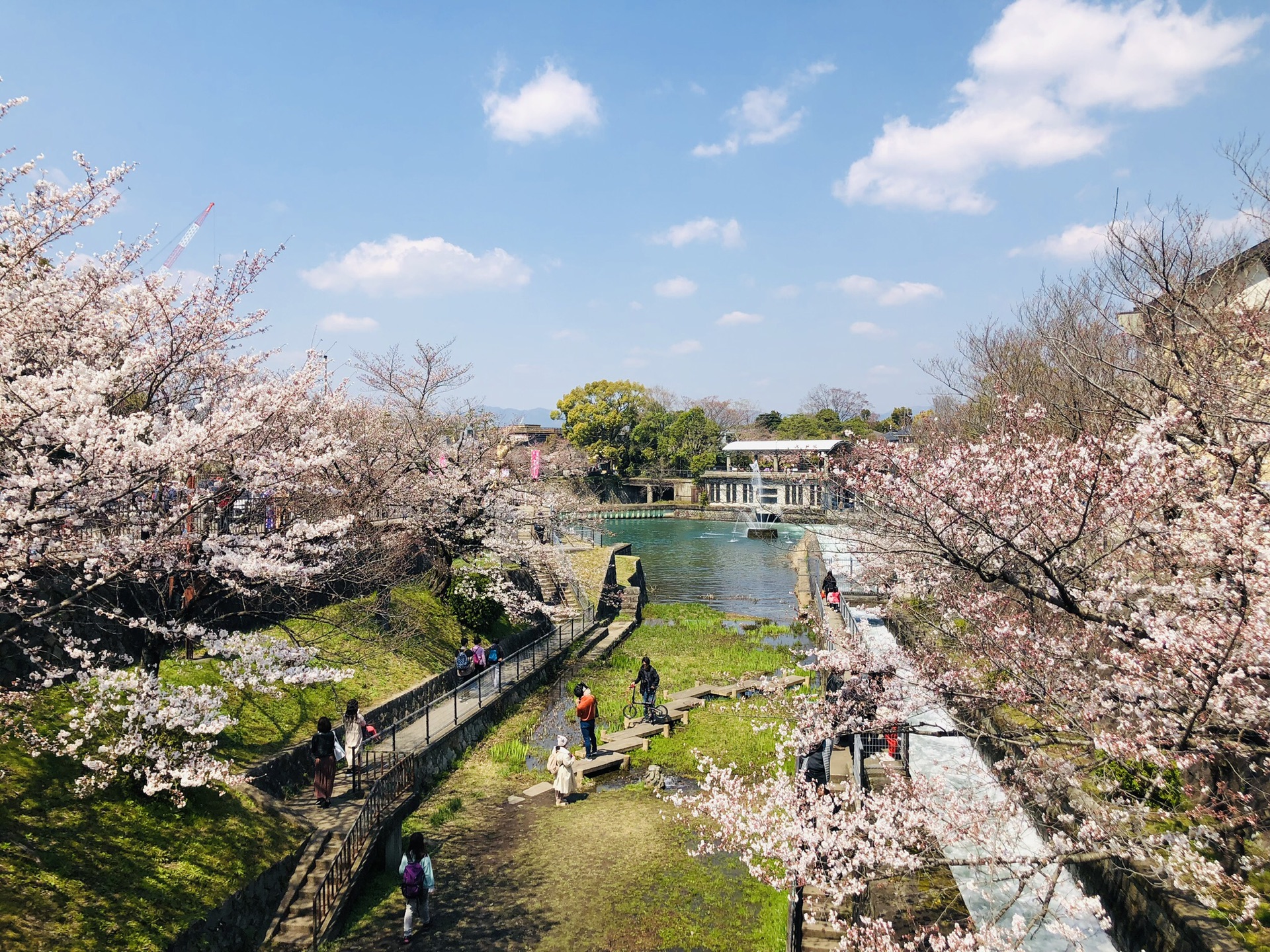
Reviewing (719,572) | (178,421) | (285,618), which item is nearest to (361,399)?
(285,618)

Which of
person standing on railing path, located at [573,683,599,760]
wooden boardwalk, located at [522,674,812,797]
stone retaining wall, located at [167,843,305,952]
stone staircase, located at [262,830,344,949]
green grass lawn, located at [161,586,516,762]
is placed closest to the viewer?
stone retaining wall, located at [167,843,305,952]

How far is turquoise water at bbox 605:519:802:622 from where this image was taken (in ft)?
121

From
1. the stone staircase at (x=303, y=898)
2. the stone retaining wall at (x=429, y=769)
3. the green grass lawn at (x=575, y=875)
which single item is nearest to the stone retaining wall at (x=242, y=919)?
the stone staircase at (x=303, y=898)

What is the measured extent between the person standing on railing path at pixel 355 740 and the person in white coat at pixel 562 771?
3.32 meters

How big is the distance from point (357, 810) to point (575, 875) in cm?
347

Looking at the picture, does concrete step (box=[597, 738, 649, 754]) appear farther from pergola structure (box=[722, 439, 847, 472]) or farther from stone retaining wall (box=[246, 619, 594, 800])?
pergola structure (box=[722, 439, 847, 472])

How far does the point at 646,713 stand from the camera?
1711 centimetres

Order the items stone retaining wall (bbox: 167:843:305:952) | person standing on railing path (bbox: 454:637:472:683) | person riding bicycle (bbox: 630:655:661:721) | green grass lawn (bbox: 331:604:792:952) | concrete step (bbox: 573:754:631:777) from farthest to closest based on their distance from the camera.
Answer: person standing on railing path (bbox: 454:637:472:683)
person riding bicycle (bbox: 630:655:661:721)
concrete step (bbox: 573:754:631:777)
green grass lawn (bbox: 331:604:792:952)
stone retaining wall (bbox: 167:843:305:952)

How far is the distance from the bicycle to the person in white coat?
13.0ft

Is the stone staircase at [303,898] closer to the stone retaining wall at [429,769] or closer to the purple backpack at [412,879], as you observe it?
the stone retaining wall at [429,769]

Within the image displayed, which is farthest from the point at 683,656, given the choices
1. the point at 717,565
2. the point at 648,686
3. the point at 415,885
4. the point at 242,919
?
the point at 717,565

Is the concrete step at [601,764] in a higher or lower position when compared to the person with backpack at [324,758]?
lower

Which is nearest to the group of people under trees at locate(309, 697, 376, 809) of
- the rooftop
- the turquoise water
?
the turquoise water

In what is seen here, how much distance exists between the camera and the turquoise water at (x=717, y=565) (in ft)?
121
